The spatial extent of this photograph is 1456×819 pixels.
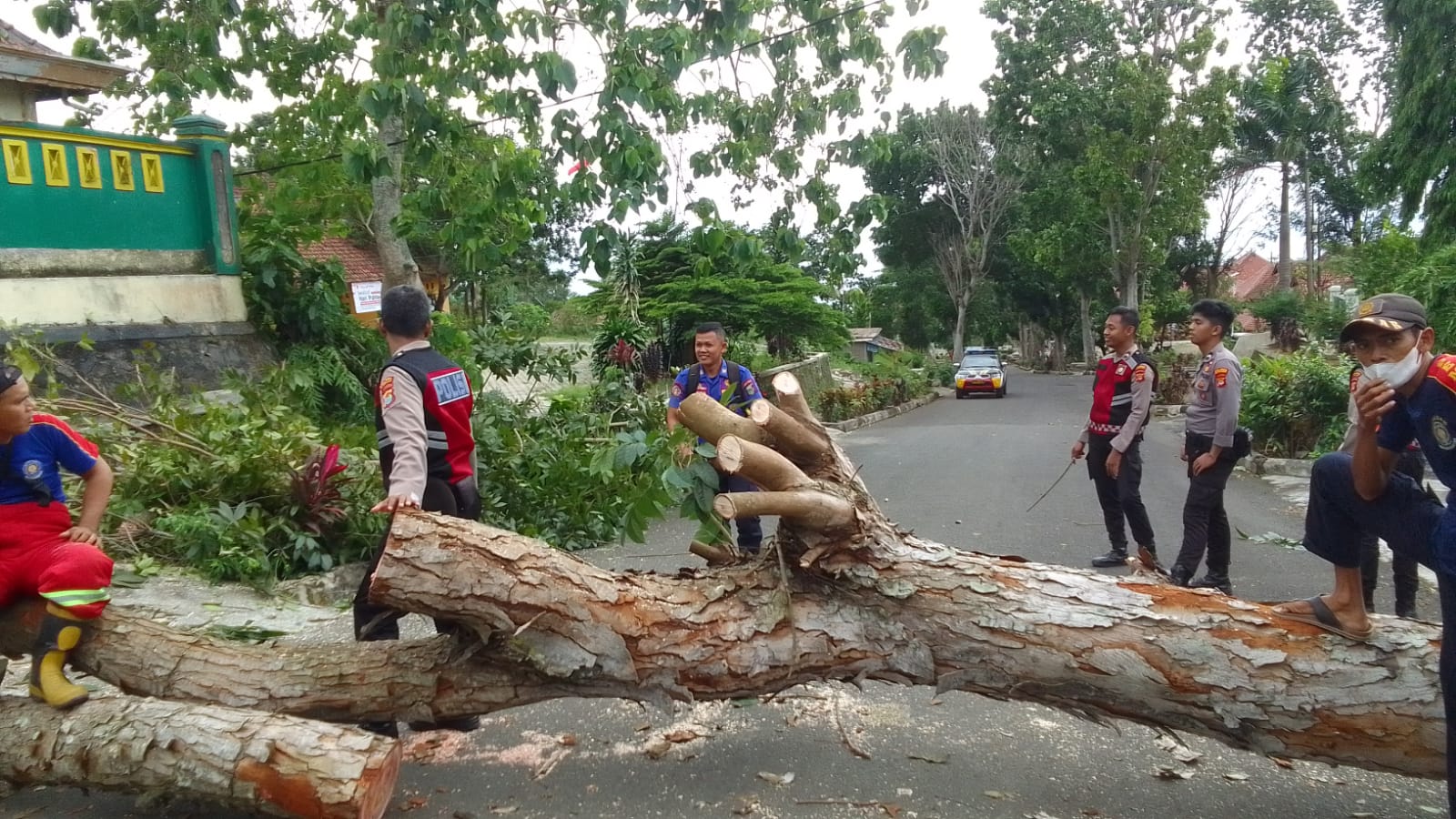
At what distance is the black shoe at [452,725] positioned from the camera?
11.6ft

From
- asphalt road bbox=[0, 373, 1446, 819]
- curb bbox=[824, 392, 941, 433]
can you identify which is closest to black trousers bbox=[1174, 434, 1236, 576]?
asphalt road bbox=[0, 373, 1446, 819]

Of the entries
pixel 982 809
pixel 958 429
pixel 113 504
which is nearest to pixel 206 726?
pixel 982 809

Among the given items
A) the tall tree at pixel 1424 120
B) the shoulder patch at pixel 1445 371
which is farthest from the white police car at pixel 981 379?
the shoulder patch at pixel 1445 371

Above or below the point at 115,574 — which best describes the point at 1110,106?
above

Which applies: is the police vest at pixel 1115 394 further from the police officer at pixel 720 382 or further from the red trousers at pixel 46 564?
the red trousers at pixel 46 564

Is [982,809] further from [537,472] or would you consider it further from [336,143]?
[336,143]

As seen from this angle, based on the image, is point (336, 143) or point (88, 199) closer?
point (88, 199)

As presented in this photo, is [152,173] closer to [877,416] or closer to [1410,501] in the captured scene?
[1410,501]

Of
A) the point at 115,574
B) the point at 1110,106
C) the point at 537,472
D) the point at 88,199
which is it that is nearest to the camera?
the point at 115,574

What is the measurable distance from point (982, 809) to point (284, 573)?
4.35 m

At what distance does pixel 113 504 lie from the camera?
572cm

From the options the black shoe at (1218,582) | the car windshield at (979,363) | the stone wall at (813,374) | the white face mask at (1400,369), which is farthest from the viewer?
the car windshield at (979,363)

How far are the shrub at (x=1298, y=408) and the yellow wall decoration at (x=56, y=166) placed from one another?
11.5 metres

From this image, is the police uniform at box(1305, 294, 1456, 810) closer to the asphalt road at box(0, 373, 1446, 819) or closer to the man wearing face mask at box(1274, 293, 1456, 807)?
the man wearing face mask at box(1274, 293, 1456, 807)
